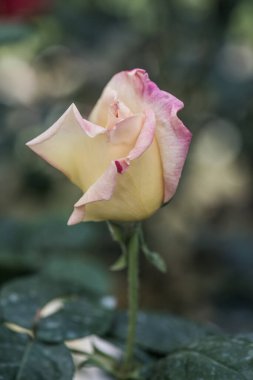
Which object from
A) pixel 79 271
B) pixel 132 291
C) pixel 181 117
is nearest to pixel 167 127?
pixel 132 291

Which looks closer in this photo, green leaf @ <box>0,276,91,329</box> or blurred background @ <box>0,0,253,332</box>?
green leaf @ <box>0,276,91,329</box>

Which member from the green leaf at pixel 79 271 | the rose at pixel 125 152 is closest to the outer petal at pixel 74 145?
the rose at pixel 125 152

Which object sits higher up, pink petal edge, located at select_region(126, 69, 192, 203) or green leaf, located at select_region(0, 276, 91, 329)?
pink petal edge, located at select_region(126, 69, 192, 203)

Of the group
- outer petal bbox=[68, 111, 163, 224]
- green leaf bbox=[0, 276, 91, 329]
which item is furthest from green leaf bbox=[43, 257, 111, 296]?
outer petal bbox=[68, 111, 163, 224]

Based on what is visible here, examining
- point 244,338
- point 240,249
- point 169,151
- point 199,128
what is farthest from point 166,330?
point 199,128

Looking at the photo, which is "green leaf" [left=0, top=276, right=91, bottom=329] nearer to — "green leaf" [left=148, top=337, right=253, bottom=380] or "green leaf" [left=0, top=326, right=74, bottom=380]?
"green leaf" [left=0, top=326, right=74, bottom=380]

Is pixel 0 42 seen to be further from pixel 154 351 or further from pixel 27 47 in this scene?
pixel 27 47

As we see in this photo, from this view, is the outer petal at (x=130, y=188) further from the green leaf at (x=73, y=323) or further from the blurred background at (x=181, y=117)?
the blurred background at (x=181, y=117)
